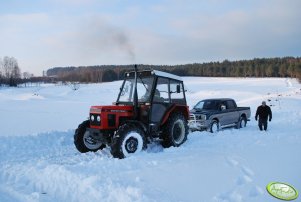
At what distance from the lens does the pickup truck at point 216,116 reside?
49.9ft

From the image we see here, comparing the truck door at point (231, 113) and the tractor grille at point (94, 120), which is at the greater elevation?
the tractor grille at point (94, 120)

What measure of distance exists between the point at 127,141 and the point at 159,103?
1898mm

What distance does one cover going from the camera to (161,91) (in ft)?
34.2

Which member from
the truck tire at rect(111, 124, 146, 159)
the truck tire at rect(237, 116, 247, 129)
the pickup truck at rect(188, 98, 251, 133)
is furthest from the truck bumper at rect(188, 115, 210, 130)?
the truck tire at rect(111, 124, 146, 159)

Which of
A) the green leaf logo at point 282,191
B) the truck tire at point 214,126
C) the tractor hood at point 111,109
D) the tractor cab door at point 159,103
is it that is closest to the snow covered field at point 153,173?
the green leaf logo at point 282,191

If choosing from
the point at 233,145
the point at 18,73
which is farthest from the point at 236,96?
the point at 18,73

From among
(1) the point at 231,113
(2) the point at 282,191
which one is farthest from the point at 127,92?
(1) the point at 231,113

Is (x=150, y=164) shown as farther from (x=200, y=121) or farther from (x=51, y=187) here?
(x=200, y=121)

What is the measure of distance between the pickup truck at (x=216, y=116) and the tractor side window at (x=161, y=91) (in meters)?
4.65

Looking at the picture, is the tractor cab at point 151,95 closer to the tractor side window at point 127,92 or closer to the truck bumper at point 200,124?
the tractor side window at point 127,92

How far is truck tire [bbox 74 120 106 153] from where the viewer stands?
1007 centimetres

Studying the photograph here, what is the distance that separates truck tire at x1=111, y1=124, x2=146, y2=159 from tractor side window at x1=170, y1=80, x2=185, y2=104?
7.03 feet

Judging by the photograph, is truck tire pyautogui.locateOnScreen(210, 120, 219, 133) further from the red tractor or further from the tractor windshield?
the tractor windshield

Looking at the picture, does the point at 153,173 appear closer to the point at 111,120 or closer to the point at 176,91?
the point at 111,120
